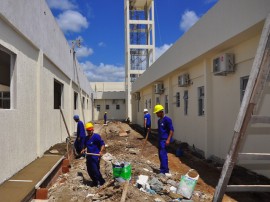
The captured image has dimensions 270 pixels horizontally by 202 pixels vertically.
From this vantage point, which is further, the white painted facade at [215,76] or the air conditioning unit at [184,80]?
the air conditioning unit at [184,80]

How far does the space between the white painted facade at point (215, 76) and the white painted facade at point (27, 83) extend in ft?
17.4

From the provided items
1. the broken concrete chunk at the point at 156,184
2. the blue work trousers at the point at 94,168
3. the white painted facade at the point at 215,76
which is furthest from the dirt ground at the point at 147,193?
the white painted facade at the point at 215,76

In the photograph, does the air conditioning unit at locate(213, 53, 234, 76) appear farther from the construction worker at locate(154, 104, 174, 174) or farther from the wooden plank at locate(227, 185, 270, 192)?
the wooden plank at locate(227, 185, 270, 192)

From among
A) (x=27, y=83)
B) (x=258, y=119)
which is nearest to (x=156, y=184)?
(x=258, y=119)

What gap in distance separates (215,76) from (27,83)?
621 cm

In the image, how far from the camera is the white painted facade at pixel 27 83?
22.7 feet

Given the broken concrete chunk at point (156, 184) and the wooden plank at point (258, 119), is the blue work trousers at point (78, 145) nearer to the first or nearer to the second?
the broken concrete chunk at point (156, 184)

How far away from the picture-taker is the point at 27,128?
8562 millimetres

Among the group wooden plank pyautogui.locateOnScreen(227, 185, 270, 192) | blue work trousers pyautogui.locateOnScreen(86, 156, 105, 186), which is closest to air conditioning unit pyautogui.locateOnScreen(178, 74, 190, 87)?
blue work trousers pyautogui.locateOnScreen(86, 156, 105, 186)

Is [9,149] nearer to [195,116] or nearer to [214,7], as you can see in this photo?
[214,7]

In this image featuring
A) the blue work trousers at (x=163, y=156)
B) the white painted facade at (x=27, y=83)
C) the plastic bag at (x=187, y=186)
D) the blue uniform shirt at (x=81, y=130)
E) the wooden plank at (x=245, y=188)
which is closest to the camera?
the wooden plank at (x=245, y=188)

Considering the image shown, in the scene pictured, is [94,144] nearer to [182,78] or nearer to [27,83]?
[27,83]

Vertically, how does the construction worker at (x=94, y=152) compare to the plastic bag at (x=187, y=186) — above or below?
above

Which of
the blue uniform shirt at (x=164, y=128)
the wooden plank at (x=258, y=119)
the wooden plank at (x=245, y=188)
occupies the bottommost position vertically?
the wooden plank at (x=245, y=188)
